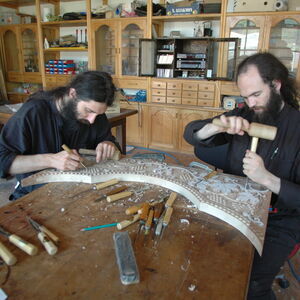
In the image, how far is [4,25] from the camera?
583 cm

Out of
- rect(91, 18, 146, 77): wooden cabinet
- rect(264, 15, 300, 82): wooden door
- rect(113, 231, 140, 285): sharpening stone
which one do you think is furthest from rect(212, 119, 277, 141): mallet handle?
rect(91, 18, 146, 77): wooden cabinet

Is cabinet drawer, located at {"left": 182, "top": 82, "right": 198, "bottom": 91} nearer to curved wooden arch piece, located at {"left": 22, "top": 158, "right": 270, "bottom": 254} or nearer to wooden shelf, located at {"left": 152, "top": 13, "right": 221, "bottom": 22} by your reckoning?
wooden shelf, located at {"left": 152, "top": 13, "right": 221, "bottom": 22}

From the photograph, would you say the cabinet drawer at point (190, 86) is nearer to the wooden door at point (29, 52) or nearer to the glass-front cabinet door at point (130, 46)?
the glass-front cabinet door at point (130, 46)

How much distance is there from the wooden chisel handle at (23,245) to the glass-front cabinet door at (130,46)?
4196 millimetres

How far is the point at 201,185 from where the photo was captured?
4.61 ft

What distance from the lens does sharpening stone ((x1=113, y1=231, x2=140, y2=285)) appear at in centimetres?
84

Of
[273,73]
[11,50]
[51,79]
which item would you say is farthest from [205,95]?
[11,50]

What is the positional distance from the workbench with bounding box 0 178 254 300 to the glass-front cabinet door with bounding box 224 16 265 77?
3378 millimetres

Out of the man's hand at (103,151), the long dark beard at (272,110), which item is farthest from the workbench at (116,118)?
the long dark beard at (272,110)

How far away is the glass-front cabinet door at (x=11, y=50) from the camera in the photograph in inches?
232

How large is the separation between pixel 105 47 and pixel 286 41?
9.84ft

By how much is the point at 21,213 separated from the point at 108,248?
1.45 ft

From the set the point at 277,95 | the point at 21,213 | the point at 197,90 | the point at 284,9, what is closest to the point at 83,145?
the point at 21,213

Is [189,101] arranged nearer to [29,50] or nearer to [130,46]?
[130,46]
